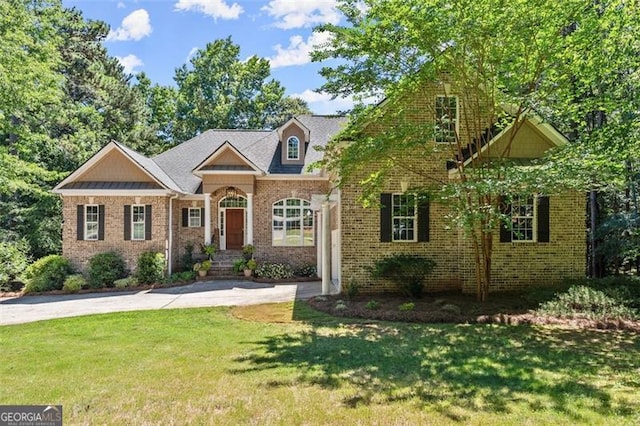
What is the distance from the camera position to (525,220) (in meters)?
12.6

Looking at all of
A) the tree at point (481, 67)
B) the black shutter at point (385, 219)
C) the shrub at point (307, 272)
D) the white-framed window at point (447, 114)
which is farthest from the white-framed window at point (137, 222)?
the white-framed window at point (447, 114)

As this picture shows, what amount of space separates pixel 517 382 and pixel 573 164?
5331 mm

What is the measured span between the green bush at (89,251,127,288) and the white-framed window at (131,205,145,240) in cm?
123

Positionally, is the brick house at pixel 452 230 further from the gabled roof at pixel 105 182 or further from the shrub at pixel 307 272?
the gabled roof at pixel 105 182

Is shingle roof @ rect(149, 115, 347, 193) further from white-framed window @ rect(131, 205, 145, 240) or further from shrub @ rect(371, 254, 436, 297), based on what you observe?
shrub @ rect(371, 254, 436, 297)

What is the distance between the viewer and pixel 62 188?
16.8m

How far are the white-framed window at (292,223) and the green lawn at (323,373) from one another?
10052 mm

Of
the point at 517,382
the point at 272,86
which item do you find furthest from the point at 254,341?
the point at 272,86

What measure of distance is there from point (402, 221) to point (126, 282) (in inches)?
430

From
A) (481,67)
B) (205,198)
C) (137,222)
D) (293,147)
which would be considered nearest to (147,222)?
(137,222)

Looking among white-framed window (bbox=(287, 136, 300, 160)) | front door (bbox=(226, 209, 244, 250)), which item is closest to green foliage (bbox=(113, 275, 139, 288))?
front door (bbox=(226, 209, 244, 250))

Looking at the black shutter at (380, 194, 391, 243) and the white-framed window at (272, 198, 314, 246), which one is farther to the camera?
the white-framed window at (272, 198, 314, 246)

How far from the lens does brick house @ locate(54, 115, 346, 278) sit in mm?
17031

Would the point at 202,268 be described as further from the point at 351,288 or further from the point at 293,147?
the point at 351,288
